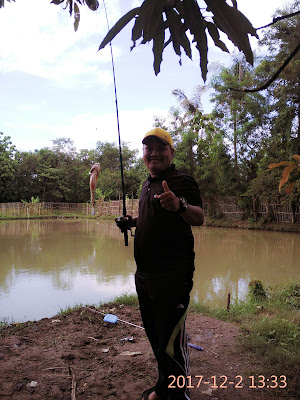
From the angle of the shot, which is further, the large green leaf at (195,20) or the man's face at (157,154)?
the man's face at (157,154)

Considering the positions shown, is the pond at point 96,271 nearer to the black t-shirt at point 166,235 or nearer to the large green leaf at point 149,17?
the black t-shirt at point 166,235

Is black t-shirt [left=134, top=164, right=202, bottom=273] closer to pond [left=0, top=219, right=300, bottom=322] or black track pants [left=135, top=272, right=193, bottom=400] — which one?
black track pants [left=135, top=272, right=193, bottom=400]

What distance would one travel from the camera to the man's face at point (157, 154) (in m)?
1.39

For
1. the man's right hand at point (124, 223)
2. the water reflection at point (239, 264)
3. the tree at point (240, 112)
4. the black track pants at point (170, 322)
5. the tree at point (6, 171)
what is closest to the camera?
the black track pants at point (170, 322)

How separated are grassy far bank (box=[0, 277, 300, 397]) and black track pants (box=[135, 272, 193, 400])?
2.36 feet

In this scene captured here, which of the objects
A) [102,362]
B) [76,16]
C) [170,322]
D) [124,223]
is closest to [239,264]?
[102,362]

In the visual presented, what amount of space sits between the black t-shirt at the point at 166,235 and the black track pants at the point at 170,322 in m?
0.06

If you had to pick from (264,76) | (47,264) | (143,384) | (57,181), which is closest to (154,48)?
(143,384)

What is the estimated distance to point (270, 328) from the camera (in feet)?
8.01

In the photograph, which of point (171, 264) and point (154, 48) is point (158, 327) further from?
point (154, 48)

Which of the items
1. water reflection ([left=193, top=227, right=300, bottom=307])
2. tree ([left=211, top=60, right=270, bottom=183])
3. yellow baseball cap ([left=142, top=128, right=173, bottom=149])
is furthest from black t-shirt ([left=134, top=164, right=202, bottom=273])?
tree ([left=211, top=60, right=270, bottom=183])

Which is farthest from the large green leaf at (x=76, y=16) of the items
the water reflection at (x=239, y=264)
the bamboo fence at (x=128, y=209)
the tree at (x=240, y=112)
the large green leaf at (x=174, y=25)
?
the tree at (x=240, y=112)

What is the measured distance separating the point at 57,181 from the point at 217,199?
1159 centimetres

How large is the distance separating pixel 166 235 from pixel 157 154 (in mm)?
375
